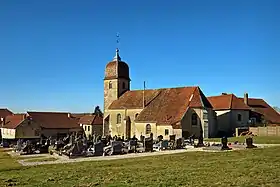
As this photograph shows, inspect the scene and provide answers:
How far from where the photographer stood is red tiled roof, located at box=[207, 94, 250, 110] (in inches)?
2072

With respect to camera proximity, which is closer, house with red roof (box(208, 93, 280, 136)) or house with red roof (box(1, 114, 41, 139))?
house with red roof (box(208, 93, 280, 136))

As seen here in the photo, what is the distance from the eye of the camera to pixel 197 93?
4734 cm

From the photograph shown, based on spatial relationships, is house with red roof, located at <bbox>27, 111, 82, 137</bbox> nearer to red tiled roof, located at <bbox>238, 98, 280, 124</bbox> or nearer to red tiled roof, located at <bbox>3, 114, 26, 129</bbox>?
red tiled roof, located at <bbox>3, 114, 26, 129</bbox>

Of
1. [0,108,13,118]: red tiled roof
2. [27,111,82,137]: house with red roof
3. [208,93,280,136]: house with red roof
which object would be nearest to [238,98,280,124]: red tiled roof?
[208,93,280,136]: house with red roof

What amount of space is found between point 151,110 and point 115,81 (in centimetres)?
1168

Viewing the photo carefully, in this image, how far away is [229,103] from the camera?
5294 cm

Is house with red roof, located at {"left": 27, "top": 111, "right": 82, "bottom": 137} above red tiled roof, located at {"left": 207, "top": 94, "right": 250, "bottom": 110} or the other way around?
the other way around

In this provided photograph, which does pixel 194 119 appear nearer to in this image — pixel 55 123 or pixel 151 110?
pixel 151 110

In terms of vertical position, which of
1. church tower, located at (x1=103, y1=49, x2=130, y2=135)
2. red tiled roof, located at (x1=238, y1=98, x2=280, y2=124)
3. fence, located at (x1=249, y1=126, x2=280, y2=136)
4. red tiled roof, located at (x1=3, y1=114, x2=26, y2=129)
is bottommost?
fence, located at (x1=249, y1=126, x2=280, y2=136)

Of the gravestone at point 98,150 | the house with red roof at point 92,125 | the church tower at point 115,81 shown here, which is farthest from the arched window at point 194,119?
the house with red roof at point 92,125

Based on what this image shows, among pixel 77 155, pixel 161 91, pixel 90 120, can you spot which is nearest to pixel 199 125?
pixel 161 91

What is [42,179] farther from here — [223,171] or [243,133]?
[243,133]

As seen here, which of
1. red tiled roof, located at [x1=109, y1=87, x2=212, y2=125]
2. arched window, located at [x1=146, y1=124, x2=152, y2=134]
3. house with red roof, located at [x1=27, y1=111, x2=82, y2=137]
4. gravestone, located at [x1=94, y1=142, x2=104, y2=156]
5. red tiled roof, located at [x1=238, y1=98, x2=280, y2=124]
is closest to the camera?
gravestone, located at [x1=94, y1=142, x2=104, y2=156]

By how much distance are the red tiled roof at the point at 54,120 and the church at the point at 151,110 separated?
905 cm
